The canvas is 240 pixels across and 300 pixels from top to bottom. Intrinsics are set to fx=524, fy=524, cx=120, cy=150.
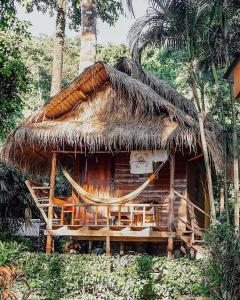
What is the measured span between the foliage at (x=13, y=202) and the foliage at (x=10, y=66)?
3.63 ft

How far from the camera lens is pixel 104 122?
11312 millimetres

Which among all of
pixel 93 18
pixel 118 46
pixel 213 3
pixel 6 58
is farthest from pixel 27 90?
pixel 118 46

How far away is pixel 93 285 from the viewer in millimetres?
9617

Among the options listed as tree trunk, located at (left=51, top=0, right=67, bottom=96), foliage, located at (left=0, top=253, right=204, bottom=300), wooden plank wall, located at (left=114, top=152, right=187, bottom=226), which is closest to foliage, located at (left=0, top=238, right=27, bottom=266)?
foliage, located at (left=0, top=253, right=204, bottom=300)

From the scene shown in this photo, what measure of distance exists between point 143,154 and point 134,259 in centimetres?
269

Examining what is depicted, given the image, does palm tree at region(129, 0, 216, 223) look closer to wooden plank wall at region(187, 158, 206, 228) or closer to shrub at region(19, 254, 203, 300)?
shrub at region(19, 254, 203, 300)

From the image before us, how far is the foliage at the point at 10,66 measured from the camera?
1205 centimetres

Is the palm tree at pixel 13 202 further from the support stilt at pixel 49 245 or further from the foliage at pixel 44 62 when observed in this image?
the foliage at pixel 44 62

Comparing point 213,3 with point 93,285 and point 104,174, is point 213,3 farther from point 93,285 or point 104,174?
point 93,285

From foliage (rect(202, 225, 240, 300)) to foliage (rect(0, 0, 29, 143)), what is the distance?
6232 millimetres

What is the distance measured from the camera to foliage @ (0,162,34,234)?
1284 centimetres

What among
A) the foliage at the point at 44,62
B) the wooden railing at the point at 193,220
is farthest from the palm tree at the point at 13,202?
the foliage at the point at 44,62

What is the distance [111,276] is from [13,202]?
4315mm

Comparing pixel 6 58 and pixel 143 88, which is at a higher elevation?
pixel 6 58
